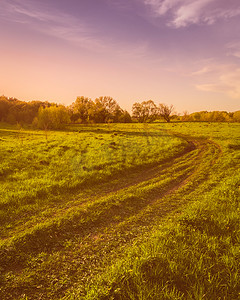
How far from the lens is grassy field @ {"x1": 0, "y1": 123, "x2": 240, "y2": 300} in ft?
14.2

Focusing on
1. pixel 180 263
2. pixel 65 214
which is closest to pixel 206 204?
pixel 180 263

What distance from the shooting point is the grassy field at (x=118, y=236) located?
4.32 meters

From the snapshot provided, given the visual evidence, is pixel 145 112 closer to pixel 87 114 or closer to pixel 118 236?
pixel 87 114

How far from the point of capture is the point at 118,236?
646 cm

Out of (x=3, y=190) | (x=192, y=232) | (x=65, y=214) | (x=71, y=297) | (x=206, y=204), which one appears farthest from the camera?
(x=3, y=190)

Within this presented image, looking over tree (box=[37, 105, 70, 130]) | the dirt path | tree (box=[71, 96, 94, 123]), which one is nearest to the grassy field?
the dirt path

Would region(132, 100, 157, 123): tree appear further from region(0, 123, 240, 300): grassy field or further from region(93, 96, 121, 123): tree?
region(0, 123, 240, 300): grassy field

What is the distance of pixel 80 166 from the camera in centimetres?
1516

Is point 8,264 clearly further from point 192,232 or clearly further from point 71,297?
point 192,232

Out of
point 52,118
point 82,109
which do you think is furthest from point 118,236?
point 82,109

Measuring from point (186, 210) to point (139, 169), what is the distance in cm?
740

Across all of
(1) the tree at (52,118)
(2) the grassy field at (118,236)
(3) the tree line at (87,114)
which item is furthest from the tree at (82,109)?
(2) the grassy field at (118,236)

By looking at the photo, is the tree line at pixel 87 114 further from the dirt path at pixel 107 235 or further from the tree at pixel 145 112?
the dirt path at pixel 107 235

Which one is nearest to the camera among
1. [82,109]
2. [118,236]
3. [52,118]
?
[118,236]
